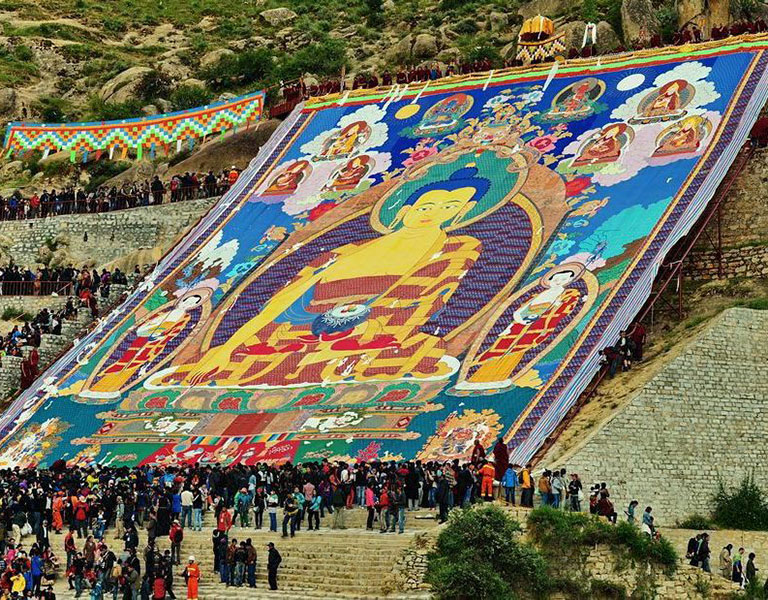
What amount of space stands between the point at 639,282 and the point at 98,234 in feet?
67.5

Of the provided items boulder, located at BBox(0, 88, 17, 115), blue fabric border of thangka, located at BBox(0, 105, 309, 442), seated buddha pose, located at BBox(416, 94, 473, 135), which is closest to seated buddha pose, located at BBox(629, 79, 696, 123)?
seated buddha pose, located at BBox(416, 94, 473, 135)

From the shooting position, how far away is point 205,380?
41.8 m

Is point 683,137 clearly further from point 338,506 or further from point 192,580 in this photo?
point 192,580

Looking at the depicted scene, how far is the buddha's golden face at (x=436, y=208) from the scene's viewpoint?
45.1m

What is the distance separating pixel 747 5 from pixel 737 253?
66.3ft

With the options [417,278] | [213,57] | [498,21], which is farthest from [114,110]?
[417,278]

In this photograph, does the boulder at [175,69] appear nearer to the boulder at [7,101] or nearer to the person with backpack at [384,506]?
the boulder at [7,101]

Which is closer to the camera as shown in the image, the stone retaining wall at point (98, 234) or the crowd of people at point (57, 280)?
the crowd of people at point (57, 280)

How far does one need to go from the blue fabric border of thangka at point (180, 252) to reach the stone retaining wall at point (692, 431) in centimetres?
1604

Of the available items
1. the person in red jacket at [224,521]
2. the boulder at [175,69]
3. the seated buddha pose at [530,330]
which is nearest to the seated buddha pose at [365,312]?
the seated buddha pose at [530,330]

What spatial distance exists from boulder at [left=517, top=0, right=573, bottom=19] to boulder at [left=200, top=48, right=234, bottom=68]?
1324cm

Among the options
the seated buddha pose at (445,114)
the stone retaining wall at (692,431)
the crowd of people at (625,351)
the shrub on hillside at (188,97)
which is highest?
the shrub on hillside at (188,97)

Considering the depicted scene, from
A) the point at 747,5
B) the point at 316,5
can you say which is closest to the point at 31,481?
the point at 747,5

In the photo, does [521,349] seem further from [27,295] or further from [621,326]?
[27,295]
